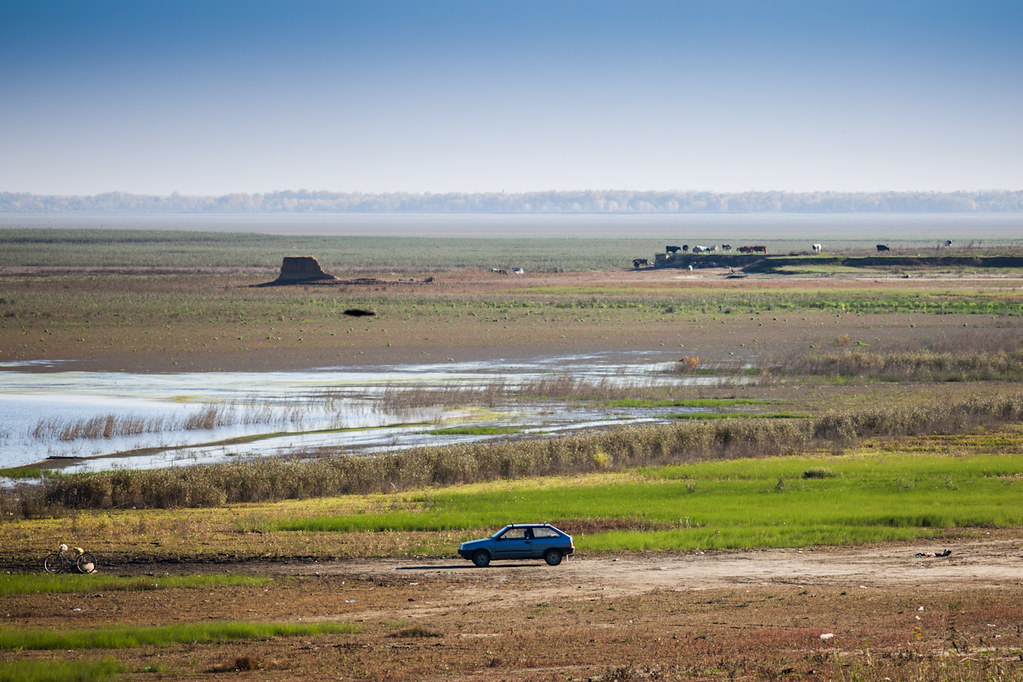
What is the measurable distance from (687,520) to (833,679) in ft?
43.8

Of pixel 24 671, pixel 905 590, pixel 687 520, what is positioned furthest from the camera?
pixel 687 520

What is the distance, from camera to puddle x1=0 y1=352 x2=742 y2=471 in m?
40.9

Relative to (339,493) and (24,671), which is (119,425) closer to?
(339,493)

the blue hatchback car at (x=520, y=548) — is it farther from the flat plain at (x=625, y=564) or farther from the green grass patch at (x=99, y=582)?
the green grass patch at (x=99, y=582)

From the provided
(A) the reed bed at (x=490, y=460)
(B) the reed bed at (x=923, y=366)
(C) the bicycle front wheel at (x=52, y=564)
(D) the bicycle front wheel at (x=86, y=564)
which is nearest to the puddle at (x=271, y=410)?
(A) the reed bed at (x=490, y=460)

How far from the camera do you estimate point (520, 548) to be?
82.3 ft

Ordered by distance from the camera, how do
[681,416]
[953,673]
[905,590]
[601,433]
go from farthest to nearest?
1. [681,416]
2. [601,433]
3. [905,590]
4. [953,673]

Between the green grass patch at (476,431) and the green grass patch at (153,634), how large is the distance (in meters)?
23.5

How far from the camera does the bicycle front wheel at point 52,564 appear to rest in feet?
80.0

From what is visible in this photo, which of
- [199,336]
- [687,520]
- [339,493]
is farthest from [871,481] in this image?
[199,336]

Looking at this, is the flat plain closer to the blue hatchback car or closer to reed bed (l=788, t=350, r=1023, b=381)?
reed bed (l=788, t=350, r=1023, b=381)

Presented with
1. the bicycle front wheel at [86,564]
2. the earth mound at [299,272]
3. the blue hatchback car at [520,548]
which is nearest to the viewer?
the bicycle front wheel at [86,564]

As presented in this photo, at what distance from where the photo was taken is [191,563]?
83.8ft

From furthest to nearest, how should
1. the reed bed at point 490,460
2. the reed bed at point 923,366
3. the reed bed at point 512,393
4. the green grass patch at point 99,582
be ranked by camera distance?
the reed bed at point 923,366
the reed bed at point 512,393
the reed bed at point 490,460
the green grass patch at point 99,582
